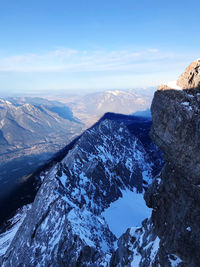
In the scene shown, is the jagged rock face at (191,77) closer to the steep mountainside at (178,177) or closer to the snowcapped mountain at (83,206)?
the steep mountainside at (178,177)

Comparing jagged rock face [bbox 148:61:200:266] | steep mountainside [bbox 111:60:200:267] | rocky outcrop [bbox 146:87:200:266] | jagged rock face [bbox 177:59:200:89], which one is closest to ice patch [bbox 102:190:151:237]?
steep mountainside [bbox 111:60:200:267]

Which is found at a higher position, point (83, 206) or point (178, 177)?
point (178, 177)

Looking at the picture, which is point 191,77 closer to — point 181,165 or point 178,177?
point 181,165

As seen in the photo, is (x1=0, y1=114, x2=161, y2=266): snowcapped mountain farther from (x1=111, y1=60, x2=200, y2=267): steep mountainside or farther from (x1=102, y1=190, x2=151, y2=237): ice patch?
(x1=111, y1=60, x2=200, y2=267): steep mountainside

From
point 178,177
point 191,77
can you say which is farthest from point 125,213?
point 191,77

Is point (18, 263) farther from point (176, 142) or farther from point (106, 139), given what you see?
point (106, 139)

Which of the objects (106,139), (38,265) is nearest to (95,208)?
(38,265)

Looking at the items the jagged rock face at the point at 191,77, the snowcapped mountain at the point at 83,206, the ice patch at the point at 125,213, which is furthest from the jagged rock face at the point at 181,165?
the ice patch at the point at 125,213

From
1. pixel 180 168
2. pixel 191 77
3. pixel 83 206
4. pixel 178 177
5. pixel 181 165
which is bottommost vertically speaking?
pixel 83 206
